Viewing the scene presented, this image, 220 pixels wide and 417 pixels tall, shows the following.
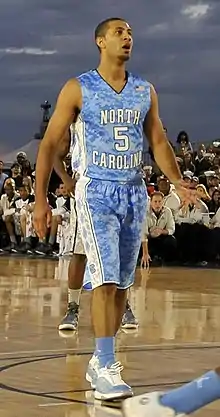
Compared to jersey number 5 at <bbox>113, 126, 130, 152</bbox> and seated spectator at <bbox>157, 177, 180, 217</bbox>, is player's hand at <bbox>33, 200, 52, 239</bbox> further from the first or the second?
seated spectator at <bbox>157, 177, 180, 217</bbox>

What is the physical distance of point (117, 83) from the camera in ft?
20.0

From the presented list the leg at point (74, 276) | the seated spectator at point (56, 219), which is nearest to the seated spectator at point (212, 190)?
the seated spectator at point (56, 219)

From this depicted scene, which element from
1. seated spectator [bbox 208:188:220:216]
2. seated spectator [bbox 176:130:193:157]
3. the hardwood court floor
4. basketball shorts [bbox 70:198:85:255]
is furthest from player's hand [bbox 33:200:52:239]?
seated spectator [bbox 176:130:193:157]

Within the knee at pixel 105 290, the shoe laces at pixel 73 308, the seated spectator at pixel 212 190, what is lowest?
the knee at pixel 105 290

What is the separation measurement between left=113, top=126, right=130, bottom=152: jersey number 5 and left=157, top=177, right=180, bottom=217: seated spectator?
35.7 feet

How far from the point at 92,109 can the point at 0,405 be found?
1685 mm

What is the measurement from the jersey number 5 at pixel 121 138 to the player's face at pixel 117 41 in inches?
16.9

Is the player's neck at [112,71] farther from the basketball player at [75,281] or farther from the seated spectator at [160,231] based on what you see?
the seated spectator at [160,231]

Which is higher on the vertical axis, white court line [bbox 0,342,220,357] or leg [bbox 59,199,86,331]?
leg [bbox 59,199,86,331]

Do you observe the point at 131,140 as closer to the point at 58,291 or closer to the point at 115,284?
the point at 115,284

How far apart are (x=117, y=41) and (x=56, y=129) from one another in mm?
608

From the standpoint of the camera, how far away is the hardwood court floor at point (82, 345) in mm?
5625

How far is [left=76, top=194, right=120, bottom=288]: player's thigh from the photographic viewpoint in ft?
19.1

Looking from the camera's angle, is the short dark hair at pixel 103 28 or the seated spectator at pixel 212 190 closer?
the short dark hair at pixel 103 28
